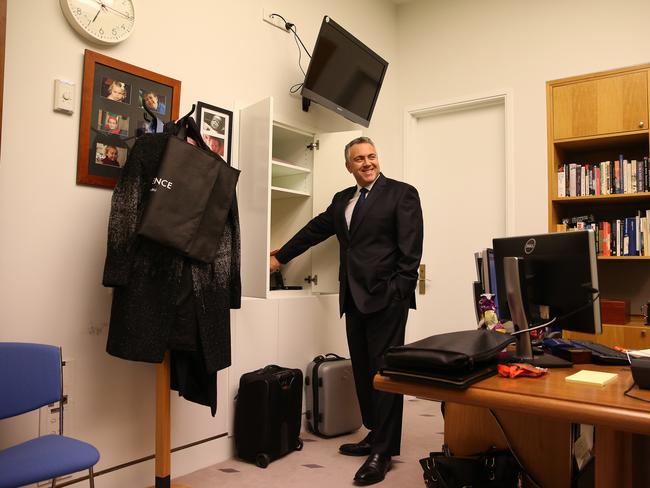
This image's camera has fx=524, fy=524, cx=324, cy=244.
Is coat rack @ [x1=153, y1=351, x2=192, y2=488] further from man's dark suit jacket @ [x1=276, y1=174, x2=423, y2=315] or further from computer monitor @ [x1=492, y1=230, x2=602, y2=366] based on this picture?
computer monitor @ [x1=492, y1=230, x2=602, y2=366]

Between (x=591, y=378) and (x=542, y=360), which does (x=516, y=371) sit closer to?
(x=591, y=378)

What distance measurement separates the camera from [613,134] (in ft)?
10.7

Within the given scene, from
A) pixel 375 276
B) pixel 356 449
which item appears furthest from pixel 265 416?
pixel 375 276

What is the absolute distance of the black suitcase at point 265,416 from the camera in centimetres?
268

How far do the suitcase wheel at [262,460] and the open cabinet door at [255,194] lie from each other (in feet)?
2.63

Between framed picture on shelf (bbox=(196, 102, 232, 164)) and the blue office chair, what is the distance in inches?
52.4

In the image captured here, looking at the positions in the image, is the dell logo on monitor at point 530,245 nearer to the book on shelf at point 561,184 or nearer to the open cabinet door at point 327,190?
the open cabinet door at point 327,190

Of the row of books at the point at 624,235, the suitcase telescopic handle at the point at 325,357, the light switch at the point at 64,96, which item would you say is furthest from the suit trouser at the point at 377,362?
the light switch at the point at 64,96

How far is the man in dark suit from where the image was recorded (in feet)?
8.71

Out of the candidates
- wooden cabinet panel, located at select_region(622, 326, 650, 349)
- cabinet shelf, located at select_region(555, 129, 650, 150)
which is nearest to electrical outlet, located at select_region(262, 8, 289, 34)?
cabinet shelf, located at select_region(555, 129, 650, 150)

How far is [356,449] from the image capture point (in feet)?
9.27

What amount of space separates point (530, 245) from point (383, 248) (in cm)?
113

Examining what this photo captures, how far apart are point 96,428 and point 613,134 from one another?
3286mm

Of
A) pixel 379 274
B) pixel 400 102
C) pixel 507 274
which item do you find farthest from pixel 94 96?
pixel 400 102
